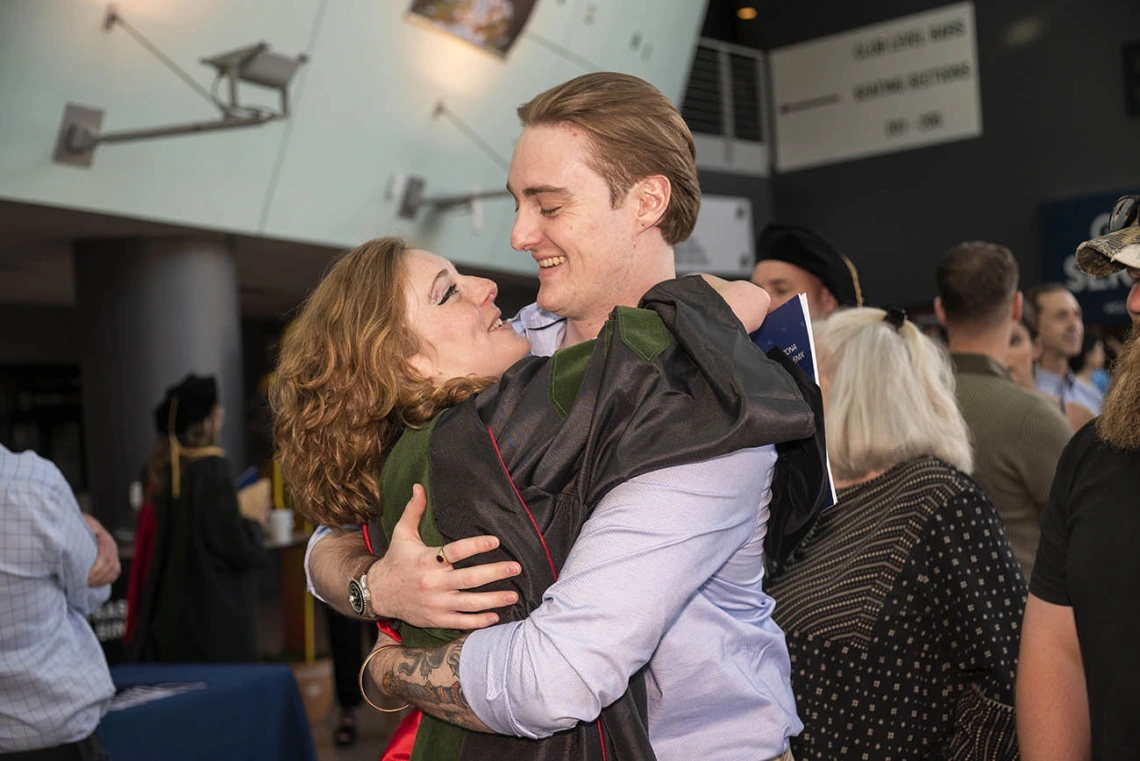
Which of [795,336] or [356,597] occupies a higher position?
[795,336]

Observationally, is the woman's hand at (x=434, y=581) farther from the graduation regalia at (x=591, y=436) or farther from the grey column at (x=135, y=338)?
the grey column at (x=135, y=338)

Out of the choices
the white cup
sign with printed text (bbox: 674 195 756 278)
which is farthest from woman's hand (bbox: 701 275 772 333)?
sign with printed text (bbox: 674 195 756 278)

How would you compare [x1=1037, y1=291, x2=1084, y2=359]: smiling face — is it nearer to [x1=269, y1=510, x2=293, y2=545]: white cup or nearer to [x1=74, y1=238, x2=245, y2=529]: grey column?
[x1=269, y1=510, x2=293, y2=545]: white cup

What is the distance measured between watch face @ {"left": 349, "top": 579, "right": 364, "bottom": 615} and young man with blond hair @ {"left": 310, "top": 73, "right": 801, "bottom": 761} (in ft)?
0.08

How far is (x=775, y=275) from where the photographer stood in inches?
127

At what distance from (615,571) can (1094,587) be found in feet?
2.44

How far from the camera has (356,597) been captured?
4.61ft

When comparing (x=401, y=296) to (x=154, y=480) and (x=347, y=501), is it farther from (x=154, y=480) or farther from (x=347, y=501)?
(x=154, y=480)

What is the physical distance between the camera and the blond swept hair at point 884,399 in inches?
87.0

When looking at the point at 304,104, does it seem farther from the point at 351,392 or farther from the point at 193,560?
the point at 351,392

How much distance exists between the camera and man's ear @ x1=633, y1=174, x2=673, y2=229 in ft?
5.07

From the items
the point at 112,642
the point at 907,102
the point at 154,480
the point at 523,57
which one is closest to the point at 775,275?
the point at 154,480

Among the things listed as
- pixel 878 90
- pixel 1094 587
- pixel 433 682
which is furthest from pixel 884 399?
pixel 878 90

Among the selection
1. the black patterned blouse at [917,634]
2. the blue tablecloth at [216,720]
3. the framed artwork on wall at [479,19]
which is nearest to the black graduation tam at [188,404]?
the blue tablecloth at [216,720]
